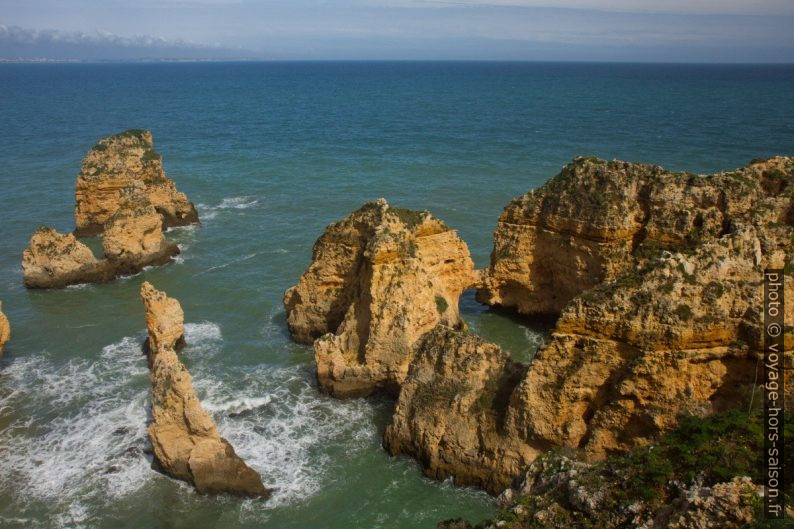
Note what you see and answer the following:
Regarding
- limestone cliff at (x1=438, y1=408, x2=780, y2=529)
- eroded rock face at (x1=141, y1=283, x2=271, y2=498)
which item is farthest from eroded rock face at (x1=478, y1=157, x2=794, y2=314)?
eroded rock face at (x1=141, y1=283, x2=271, y2=498)

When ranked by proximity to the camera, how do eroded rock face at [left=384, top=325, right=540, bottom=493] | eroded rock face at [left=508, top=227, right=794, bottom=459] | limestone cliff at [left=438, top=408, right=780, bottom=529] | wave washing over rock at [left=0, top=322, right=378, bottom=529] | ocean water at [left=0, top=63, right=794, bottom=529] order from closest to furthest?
1. limestone cliff at [left=438, top=408, right=780, bottom=529]
2. eroded rock face at [left=508, top=227, right=794, bottom=459]
3. eroded rock face at [left=384, top=325, right=540, bottom=493]
4. ocean water at [left=0, top=63, right=794, bottom=529]
5. wave washing over rock at [left=0, top=322, right=378, bottom=529]

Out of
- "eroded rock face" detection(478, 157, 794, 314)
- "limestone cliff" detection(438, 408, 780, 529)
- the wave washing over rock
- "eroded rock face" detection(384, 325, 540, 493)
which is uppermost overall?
"eroded rock face" detection(478, 157, 794, 314)

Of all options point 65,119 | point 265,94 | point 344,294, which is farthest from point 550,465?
point 265,94

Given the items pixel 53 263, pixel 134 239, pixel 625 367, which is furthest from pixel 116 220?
pixel 625 367

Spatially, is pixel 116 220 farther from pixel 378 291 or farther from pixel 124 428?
pixel 378 291

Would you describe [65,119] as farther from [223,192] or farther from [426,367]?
[426,367]

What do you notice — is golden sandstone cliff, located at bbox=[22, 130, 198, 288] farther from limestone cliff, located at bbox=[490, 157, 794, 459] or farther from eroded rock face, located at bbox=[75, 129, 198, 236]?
limestone cliff, located at bbox=[490, 157, 794, 459]
